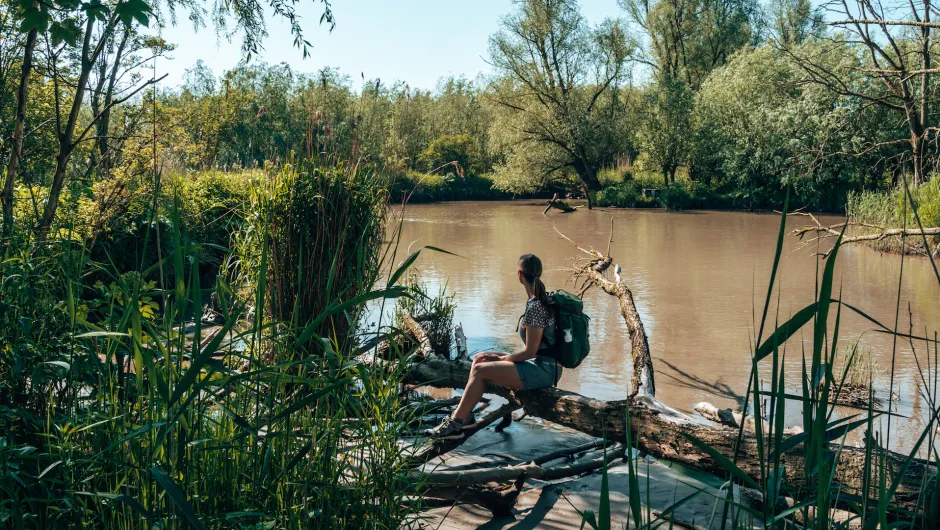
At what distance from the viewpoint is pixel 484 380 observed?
4977 millimetres

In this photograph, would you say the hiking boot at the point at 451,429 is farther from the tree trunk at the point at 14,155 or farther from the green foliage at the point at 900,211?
the green foliage at the point at 900,211

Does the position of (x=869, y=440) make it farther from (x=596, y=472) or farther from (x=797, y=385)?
(x=797, y=385)

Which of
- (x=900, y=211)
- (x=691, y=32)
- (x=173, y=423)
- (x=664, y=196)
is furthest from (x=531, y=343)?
(x=691, y=32)

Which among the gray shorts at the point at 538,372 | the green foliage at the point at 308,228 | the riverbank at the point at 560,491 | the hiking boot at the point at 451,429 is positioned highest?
the green foliage at the point at 308,228

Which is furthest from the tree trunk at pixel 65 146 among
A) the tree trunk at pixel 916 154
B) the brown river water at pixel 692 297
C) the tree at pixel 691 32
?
the tree at pixel 691 32

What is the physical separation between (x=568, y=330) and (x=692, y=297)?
26.2ft

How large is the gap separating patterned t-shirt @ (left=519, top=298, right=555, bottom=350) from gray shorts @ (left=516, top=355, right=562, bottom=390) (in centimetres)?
12

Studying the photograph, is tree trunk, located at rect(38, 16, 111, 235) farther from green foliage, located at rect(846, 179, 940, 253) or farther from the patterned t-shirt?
green foliage, located at rect(846, 179, 940, 253)

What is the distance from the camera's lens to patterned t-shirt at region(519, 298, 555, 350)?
4.92m

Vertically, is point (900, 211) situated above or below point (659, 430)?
above

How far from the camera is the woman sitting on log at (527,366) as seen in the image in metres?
4.88

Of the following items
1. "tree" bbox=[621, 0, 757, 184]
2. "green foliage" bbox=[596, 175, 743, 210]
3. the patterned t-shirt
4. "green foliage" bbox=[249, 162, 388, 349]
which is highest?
"tree" bbox=[621, 0, 757, 184]

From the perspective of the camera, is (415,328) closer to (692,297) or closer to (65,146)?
(65,146)

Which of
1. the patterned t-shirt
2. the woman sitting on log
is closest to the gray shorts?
the woman sitting on log
